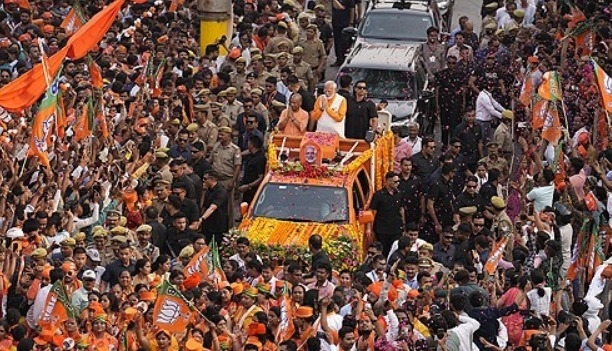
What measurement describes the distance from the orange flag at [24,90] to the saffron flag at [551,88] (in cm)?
566

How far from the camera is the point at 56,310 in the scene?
18.9 meters

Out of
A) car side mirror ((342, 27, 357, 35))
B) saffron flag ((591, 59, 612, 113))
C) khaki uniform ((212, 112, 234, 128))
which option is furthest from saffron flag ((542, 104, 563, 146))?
car side mirror ((342, 27, 357, 35))

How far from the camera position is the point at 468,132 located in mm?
25984

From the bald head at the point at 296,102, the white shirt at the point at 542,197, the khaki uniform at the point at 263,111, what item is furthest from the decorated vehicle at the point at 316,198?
the khaki uniform at the point at 263,111

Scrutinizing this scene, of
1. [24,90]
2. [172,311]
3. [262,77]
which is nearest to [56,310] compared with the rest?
[172,311]

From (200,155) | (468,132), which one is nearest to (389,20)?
(468,132)

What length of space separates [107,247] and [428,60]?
31.3ft

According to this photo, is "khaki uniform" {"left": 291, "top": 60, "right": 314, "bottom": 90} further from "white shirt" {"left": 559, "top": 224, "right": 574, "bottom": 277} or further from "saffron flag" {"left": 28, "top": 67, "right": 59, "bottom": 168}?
"white shirt" {"left": 559, "top": 224, "right": 574, "bottom": 277}

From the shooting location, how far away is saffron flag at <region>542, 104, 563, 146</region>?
78.6 feet

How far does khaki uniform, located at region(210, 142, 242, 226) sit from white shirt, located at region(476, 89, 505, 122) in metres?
3.75

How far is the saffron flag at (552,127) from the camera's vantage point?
23969 mm

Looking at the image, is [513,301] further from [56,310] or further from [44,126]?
[44,126]

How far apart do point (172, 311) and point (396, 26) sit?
12.6 meters

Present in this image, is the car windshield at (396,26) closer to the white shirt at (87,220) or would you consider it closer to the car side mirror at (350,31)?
the car side mirror at (350,31)
